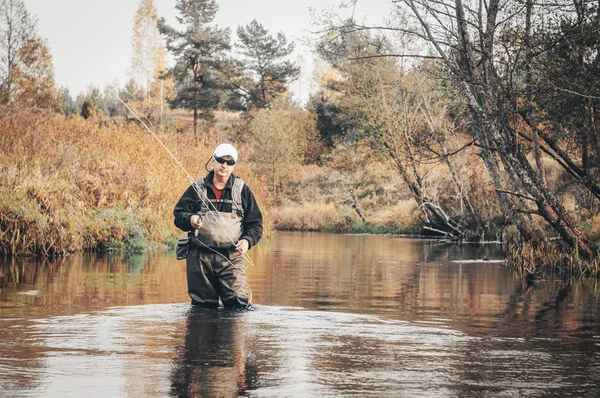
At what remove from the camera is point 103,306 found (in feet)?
38.1

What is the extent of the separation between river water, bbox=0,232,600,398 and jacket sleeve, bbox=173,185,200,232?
3.20 feet

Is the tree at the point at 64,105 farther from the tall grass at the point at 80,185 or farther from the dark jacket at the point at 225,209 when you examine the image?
the dark jacket at the point at 225,209

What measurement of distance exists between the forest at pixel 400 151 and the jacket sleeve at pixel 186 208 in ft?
24.7

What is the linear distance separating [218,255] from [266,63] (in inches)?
2935

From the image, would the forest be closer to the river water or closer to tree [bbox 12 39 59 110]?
tree [bbox 12 39 59 110]

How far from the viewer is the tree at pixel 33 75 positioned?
191ft

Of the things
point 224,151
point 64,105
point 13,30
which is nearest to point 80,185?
point 224,151

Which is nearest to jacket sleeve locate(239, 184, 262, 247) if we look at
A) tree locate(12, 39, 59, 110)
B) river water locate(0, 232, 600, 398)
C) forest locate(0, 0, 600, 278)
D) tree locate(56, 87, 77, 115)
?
river water locate(0, 232, 600, 398)

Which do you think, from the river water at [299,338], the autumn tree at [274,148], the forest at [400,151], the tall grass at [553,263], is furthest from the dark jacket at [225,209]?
the autumn tree at [274,148]

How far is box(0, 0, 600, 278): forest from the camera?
18.9 metres

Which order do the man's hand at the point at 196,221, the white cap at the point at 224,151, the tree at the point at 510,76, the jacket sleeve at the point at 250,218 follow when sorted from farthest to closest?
the tree at the point at 510,76 < the jacket sleeve at the point at 250,218 < the white cap at the point at 224,151 < the man's hand at the point at 196,221

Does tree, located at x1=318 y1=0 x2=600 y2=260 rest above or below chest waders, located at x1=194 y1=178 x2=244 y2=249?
above

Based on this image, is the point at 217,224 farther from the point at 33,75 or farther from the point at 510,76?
the point at 33,75

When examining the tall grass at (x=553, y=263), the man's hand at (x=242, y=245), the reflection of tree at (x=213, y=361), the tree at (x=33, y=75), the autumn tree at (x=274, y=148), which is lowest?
the reflection of tree at (x=213, y=361)
